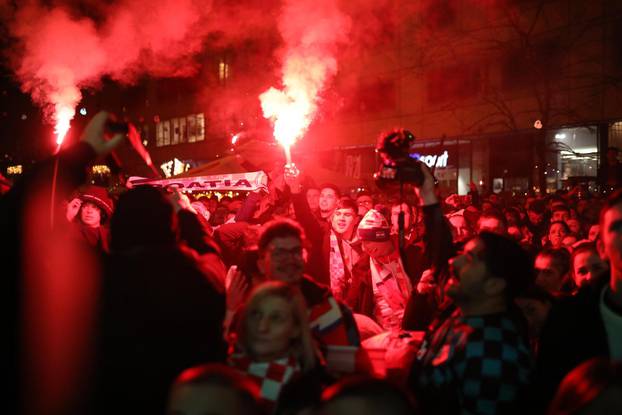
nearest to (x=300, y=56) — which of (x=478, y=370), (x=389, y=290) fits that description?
(x=389, y=290)

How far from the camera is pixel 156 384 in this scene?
229 centimetres

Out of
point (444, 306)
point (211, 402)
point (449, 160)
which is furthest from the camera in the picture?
point (449, 160)

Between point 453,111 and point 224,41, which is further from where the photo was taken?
point 224,41

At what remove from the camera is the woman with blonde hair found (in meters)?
2.51

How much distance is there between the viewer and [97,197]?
6.32m

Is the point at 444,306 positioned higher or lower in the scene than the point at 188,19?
lower

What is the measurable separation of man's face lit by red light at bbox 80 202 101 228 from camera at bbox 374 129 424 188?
3684 mm

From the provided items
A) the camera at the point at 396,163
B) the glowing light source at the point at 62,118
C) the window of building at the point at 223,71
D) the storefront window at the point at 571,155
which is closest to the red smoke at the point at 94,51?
the glowing light source at the point at 62,118

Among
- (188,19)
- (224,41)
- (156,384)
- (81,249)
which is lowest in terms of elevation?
(156,384)

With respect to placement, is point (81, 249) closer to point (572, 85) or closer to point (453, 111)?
point (572, 85)

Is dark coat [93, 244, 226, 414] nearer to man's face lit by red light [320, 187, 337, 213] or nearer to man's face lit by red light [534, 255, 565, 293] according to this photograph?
man's face lit by red light [534, 255, 565, 293]

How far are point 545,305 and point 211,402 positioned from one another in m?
2.17

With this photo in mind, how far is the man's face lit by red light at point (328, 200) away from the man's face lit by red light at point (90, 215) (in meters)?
2.99

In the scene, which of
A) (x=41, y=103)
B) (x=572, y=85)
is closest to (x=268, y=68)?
(x=572, y=85)
